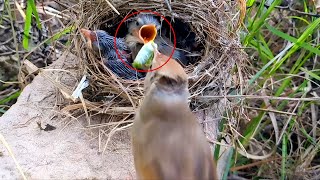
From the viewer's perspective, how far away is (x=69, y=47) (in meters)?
3.24

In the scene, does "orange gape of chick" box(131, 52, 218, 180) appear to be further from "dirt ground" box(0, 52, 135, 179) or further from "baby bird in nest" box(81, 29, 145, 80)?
"baby bird in nest" box(81, 29, 145, 80)

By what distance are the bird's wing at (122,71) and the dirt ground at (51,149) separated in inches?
12.1

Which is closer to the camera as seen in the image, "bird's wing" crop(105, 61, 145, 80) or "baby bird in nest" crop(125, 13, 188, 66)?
"bird's wing" crop(105, 61, 145, 80)

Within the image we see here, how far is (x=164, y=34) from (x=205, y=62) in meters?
0.48

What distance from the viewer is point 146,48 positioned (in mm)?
2875

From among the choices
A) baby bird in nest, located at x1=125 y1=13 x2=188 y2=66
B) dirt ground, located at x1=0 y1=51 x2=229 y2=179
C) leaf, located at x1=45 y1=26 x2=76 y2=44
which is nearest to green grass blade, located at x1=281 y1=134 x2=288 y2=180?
dirt ground, located at x1=0 y1=51 x2=229 y2=179

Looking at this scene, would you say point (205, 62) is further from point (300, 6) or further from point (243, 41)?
point (300, 6)

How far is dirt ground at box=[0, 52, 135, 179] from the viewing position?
8.29 feet

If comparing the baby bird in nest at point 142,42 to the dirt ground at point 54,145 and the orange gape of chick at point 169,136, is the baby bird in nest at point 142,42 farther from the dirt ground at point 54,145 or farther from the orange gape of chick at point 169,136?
the orange gape of chick at point 169,136

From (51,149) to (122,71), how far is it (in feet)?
2.13

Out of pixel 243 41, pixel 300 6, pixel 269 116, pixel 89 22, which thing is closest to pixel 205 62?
pixel 243 41

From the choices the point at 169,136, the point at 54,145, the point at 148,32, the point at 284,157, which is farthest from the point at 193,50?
the point at 169,136

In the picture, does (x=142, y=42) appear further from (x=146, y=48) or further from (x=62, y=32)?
(x=62, y=32)

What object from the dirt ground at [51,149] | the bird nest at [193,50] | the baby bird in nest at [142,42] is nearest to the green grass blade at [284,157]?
the bird nest at [193,50]
